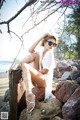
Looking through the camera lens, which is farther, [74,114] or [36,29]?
[36,29]

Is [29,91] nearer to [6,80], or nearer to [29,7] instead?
[6,80]

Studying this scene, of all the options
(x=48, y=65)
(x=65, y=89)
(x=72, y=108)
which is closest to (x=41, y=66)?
A: (x=48, y=65)

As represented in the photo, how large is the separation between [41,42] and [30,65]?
0.13 meters

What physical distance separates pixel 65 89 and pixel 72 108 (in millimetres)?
136

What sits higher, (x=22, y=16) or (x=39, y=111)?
(x=22, y=16)

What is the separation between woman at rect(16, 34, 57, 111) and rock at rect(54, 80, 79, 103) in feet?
0.16

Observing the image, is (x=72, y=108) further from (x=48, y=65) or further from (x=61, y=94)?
(x=48, y=65)

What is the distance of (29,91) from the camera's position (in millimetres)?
1763

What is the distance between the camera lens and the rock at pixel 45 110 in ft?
5.82

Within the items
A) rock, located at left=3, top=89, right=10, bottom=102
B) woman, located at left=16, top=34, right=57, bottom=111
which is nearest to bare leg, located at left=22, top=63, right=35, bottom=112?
woman, located at left=16, top=34, right=57, bottom=111

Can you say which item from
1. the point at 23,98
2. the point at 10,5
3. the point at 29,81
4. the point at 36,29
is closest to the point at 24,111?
the point at 23,98

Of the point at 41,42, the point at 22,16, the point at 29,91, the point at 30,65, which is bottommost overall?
the point at 29,91

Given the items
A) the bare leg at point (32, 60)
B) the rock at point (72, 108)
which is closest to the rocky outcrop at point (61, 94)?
the rock at point (72, 108)

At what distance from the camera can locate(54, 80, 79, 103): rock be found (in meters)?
1.77
